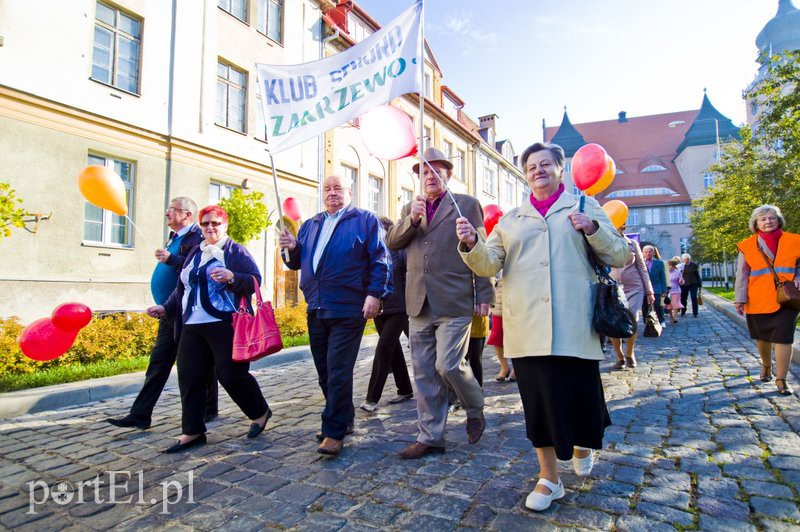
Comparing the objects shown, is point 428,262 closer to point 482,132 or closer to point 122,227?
point 122,227

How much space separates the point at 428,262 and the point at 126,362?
17.9ft

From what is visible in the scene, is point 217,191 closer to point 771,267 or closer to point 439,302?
point 439,302

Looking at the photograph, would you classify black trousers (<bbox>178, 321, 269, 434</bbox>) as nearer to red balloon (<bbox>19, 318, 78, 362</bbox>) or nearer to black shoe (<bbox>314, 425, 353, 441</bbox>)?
black shoe (<bbox>314, 425, 353, 441</bbox>)

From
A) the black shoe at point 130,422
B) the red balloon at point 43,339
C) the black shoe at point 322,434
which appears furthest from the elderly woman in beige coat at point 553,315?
the red balloon at point 43,339

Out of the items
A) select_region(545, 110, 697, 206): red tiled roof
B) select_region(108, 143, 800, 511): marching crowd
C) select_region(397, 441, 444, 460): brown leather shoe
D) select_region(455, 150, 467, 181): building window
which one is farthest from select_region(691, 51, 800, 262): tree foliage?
select_region(545, 110, 697, 206): red tiled roof

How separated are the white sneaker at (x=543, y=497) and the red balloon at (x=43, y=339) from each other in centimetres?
386

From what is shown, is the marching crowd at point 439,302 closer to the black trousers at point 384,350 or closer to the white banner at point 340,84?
the black trousers at point 384,350

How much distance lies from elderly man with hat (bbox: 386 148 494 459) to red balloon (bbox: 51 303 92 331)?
104 inches

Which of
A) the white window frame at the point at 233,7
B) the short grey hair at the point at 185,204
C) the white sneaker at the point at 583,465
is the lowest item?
the white sneaker at the point at 583,465

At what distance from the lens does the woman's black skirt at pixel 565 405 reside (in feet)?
8.70

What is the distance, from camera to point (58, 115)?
10656 millimetres

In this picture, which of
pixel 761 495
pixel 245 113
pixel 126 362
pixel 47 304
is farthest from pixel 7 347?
pixel 245 113

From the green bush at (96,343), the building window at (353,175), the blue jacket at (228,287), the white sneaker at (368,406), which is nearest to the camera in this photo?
the blue jacket at (228,287)

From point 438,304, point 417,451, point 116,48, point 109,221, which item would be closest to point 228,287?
point 438,304
